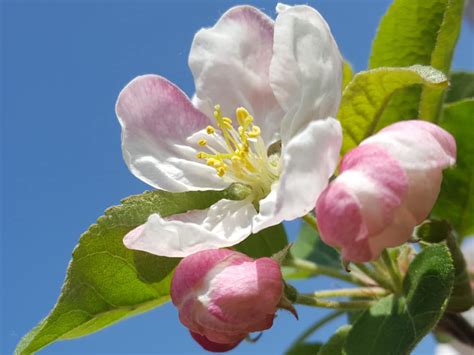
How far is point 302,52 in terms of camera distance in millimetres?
1354

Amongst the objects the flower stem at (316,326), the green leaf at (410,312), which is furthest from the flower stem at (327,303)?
the flower stem at (316,326)

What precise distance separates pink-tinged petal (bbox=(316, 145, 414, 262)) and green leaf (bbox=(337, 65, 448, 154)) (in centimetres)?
22

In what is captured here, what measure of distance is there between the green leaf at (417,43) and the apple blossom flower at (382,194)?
19.1 inches

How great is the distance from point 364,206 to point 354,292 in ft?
1.78

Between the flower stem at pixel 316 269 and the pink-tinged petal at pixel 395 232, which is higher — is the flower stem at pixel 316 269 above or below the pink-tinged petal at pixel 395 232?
below

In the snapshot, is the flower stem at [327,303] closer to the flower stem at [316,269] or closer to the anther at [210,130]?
the flower stem at [316,269]

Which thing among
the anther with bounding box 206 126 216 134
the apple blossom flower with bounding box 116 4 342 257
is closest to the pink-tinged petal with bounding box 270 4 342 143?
the apple blossom flower with bounding box 116 4 342 257

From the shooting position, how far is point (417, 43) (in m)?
1.70

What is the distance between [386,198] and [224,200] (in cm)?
41

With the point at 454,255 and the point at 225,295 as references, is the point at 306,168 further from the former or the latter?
the point at 454,255

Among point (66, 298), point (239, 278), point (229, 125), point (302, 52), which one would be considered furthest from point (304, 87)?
point (66, 298)

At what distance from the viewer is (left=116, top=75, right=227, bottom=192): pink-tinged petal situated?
59.7 inches

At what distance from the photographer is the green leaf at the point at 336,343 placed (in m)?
1.55

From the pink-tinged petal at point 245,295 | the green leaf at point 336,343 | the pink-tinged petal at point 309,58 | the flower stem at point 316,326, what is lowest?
the flower stem at point 316,326
